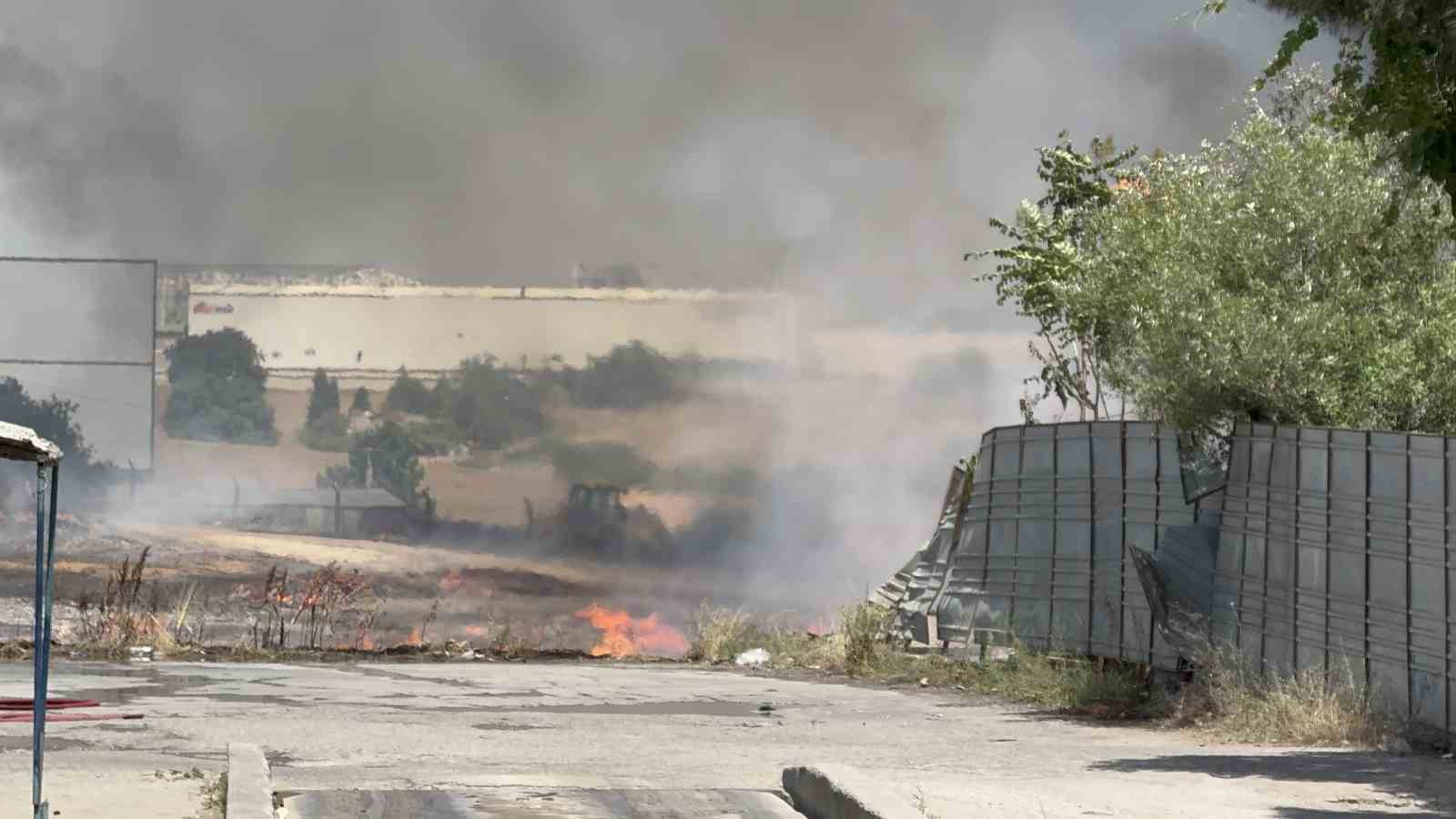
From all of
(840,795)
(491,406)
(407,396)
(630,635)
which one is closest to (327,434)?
(407,396)

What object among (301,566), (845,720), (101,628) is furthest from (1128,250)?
(301,566)

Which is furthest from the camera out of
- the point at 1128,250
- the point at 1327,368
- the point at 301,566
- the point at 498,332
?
the point at 498,332

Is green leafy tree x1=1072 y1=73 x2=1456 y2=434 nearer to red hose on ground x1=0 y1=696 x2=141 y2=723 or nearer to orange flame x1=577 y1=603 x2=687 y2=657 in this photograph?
red hose on ground x1=0 y1=696 x2=141 y2=723

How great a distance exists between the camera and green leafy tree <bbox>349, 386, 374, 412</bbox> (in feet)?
209

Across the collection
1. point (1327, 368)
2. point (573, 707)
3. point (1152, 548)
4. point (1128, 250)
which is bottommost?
point (573, 707)

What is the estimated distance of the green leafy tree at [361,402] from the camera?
63.6 m

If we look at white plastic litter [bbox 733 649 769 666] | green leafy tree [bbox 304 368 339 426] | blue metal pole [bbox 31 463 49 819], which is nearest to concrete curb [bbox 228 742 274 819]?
blue metal pole [bbox 31 463 49 819]

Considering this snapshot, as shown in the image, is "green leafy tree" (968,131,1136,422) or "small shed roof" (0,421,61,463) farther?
"green leafy tree" (968,131,1136,422)

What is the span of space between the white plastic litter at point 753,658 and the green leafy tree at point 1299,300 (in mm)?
6870

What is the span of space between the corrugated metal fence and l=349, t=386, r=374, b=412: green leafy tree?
131ft

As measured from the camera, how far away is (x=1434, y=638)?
45.6 feet

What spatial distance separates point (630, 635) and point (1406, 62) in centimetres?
2873

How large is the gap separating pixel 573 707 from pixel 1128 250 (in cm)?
787

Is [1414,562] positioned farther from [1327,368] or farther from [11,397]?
[11,397]
